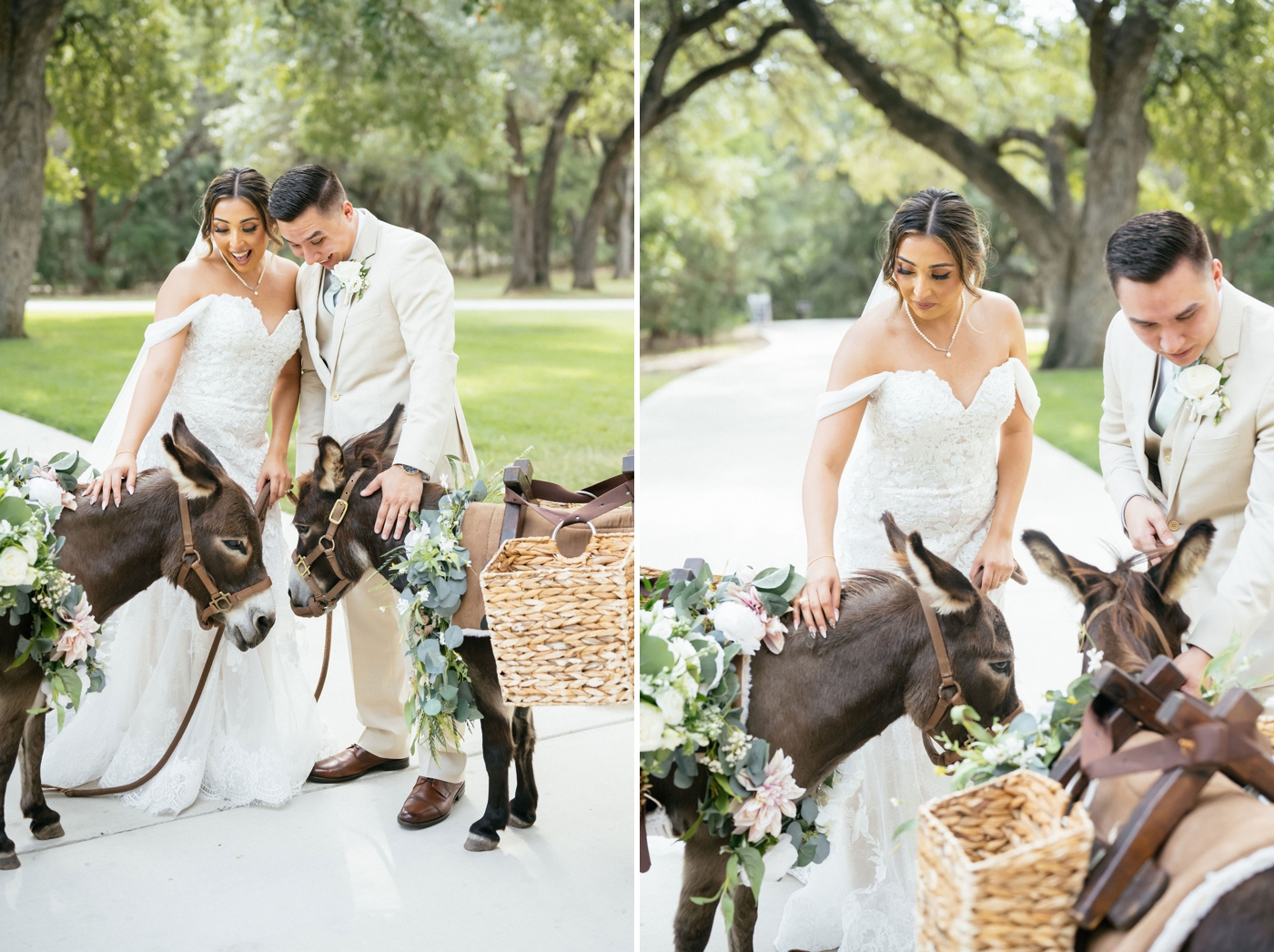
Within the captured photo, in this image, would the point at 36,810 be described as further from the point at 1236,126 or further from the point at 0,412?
the point at 1236,126

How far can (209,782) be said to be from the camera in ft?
13.7

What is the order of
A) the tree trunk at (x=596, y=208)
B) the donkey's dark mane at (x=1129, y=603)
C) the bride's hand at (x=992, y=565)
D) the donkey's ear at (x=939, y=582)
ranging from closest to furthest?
the donkey's dark mane at (x=1129, y=603), the donkey's ear at (x=939, y=582), the bride's hand at (x=992, y=565), the tree trunk at (x=596, y=208)

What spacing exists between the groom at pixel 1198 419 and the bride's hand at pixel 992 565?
0.33 meters

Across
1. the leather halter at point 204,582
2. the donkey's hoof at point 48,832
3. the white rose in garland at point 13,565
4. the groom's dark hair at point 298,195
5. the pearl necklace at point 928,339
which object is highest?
the groom's dark hair at point 298,195

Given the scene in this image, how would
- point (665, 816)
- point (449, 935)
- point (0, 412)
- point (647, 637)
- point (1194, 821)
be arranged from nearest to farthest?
point (1194, 821), point (647, 637), point (665, 816), point (449, 935), point (0, 412)

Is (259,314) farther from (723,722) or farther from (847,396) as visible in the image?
(723,722)

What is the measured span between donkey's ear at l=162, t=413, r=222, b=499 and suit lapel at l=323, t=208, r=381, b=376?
59 centimetres

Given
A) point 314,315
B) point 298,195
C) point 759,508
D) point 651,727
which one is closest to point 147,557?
point 314,315

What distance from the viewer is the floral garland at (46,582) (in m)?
3.23

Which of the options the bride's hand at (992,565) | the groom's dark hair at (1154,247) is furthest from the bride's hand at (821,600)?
the groom's dark hair at (1154,247)

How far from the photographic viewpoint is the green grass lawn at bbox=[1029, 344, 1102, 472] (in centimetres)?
1217

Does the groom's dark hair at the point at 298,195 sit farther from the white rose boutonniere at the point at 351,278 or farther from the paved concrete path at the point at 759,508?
the paved concrete path at the point at 759,508

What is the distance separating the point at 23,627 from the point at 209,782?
1.09 meters

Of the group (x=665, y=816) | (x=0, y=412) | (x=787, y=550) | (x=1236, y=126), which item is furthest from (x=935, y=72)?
(x=665, y=816)
